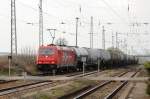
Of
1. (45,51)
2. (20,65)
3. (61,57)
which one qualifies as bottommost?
(20,65)

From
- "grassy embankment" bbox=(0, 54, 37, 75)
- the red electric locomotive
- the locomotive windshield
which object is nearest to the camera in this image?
"grassy embankment" bbox=(0, 54, 37, 75)

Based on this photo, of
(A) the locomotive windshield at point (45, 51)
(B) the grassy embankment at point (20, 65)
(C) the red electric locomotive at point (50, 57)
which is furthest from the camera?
(A) the locomotive windshield at point (45, 51)

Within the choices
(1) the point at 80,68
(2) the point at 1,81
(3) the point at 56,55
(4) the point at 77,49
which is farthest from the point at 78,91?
(1) the point at 80,68

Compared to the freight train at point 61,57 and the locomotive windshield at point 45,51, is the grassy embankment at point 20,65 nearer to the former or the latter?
the freight train at point 61,57

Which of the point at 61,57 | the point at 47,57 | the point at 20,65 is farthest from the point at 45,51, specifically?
the point at 20,65

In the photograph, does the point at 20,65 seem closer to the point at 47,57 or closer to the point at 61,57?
the point at 47,57

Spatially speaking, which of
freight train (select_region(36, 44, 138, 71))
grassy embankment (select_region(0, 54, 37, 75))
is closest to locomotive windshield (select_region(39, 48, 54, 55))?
freight train (select_region(36, 44, 138, 71))

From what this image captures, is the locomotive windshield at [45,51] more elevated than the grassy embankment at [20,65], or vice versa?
the locomotive windshield at [45,51]

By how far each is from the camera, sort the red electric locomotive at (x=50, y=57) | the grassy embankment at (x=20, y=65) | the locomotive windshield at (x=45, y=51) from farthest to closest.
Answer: the locomotive windshield at (x=45, y=51), the red electric locomotive at (x=50, y=57), the grassy embankment at (x=20, y=65)

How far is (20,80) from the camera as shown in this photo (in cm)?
3700

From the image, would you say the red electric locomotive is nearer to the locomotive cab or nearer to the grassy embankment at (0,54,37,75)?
the locomotive cab

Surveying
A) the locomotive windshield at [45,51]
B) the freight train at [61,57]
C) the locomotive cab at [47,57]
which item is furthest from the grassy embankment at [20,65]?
the locomotive windshield at [45,51]

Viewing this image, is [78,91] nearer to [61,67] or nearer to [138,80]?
[138,80]

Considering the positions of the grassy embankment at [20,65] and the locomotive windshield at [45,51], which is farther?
the locomotive windshield at [45,51]
